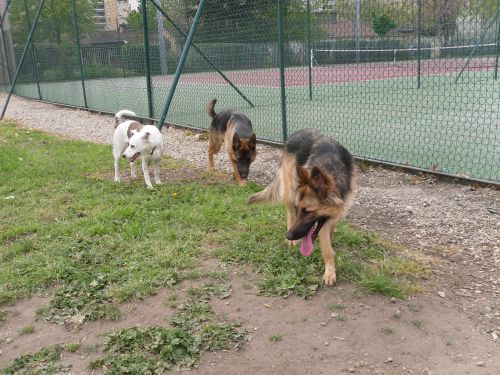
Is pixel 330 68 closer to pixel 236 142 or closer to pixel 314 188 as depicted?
pixel 236 142

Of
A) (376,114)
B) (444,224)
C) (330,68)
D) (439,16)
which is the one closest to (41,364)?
(444,224)

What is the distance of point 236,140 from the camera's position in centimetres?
622

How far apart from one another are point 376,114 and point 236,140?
17.5 feet

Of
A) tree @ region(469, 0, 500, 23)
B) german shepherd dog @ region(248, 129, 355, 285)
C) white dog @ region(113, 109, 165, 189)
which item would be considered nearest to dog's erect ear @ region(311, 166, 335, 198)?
german shepherd dog @ region(248, 129, 355, 285)

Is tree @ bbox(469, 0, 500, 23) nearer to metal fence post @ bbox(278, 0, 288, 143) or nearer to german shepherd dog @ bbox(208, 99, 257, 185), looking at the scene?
metal fence post @ bbox(278, 0, 288, 143)

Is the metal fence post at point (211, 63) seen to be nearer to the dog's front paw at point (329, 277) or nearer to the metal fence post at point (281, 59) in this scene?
the metal fence post at point (281, 59)

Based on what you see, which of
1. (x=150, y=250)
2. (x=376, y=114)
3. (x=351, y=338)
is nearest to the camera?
(x=351, y=338)

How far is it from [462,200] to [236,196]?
262cm

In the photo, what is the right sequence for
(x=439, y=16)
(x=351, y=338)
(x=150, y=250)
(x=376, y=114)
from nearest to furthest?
(x=351, y=338) < (x=150, y=250) < (x=439, y=16) < (x=376, y=114)

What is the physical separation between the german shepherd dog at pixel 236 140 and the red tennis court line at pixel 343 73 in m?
1.98

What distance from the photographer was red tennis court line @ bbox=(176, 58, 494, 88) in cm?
889

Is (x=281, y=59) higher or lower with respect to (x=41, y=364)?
higher

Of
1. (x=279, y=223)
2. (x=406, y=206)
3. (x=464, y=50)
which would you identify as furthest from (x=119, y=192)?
(x=464, y=50)

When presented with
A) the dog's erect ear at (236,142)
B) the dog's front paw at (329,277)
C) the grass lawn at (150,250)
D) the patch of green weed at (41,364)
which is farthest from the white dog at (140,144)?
the patch of green weed at (41,364)
